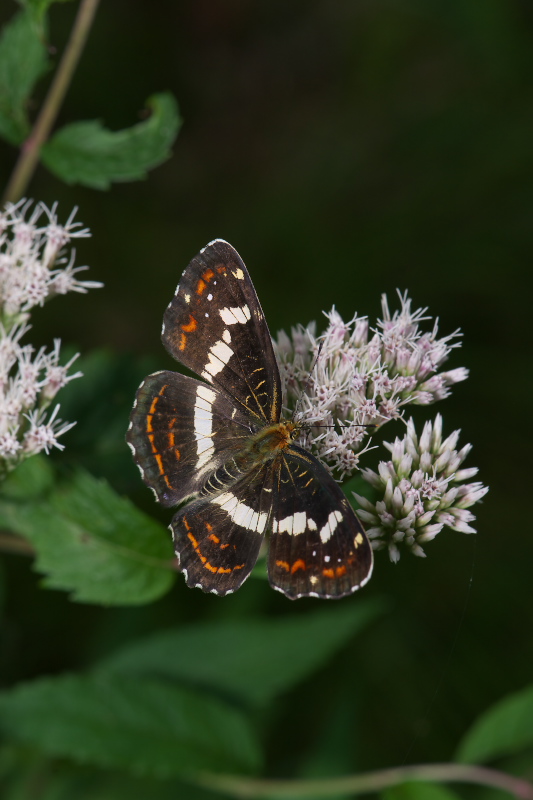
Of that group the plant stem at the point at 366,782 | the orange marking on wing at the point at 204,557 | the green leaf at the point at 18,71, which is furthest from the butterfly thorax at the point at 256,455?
the green leaf at the point at 18,71

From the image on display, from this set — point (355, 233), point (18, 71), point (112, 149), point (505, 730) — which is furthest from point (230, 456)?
point (355, 233)

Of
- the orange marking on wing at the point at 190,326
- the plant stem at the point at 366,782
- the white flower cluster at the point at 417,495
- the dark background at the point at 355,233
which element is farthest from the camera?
the dark background at the point at 355,233

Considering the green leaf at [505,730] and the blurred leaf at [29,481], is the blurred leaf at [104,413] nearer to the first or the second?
the blurred leaf at [29,481]

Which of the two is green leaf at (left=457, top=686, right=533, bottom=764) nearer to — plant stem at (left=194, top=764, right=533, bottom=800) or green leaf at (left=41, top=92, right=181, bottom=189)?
plant stem at (left=194, top=764, right=533, bottom=800)

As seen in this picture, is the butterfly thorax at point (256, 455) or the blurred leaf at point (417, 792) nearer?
the butterfly thorax at point (256, 455)

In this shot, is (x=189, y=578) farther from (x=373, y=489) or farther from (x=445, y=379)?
(x=445, y=379)

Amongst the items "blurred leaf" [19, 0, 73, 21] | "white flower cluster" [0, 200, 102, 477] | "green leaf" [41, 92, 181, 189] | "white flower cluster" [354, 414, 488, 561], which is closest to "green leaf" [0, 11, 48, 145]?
"green leaf" [41, 92, 181, 189]
